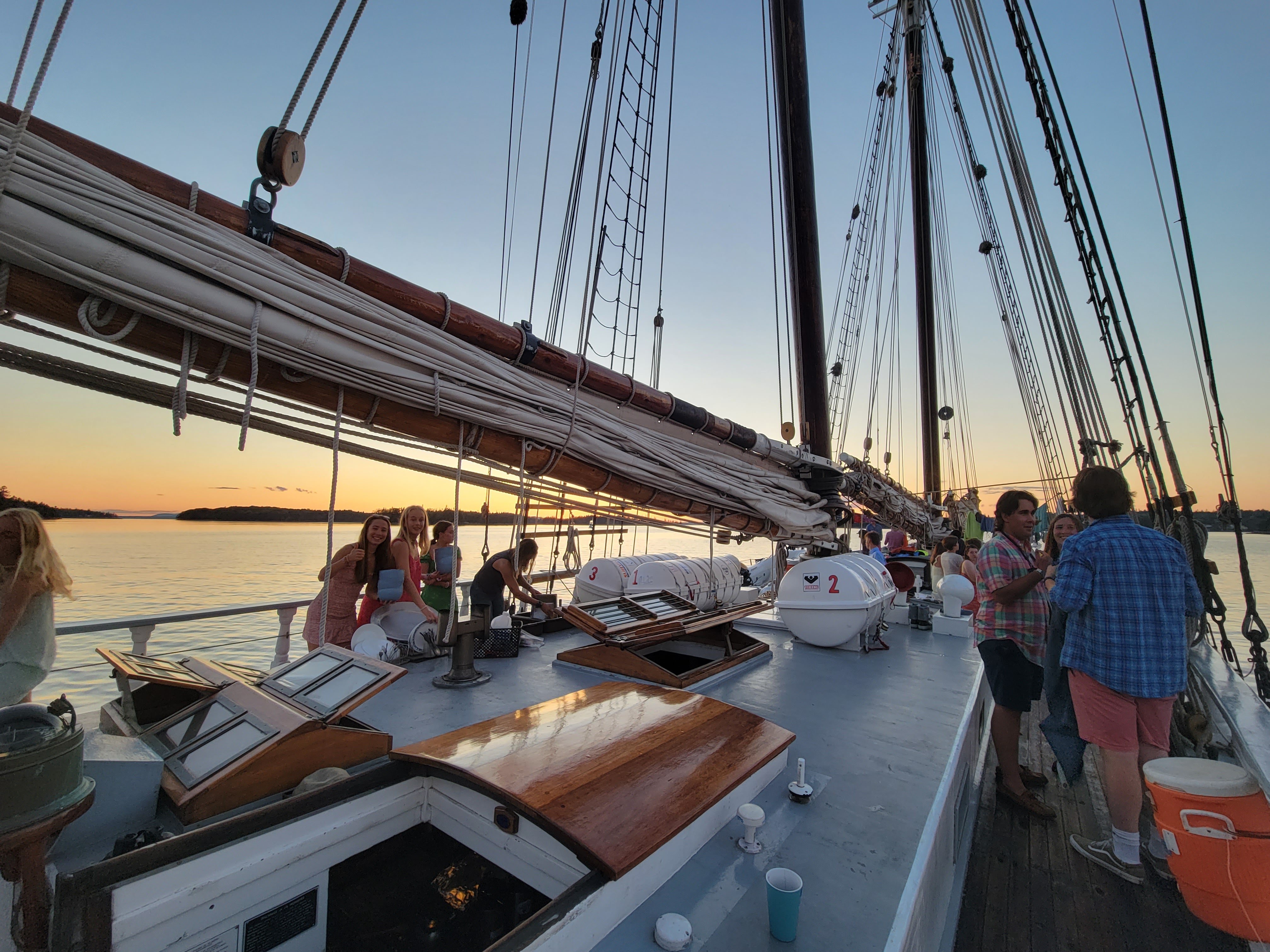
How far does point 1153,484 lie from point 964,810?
3.61 metres

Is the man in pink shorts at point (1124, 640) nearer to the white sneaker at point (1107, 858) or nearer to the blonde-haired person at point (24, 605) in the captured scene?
the white sneaker at point (1107, 858)

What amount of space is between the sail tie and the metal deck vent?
3.91ft

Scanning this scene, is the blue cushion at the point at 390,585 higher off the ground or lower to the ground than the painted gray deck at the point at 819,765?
higher

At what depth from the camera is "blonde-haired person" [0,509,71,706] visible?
226cm

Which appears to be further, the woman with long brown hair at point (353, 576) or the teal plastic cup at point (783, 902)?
the woman with long brown hair at point (353, 576)

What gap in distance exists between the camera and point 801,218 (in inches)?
207

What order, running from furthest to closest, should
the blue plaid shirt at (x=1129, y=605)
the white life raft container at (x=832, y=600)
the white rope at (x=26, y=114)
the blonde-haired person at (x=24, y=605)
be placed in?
the white life raft container at (x=832, y=600) < the blonde-haired person at (x=24, y=605) < the blue plaid shirt at (x=1129, y=605) < the white rope at (x=26, y=114)

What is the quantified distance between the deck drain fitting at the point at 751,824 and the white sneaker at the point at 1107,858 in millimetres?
1878

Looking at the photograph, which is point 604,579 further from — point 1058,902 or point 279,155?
point 279,155

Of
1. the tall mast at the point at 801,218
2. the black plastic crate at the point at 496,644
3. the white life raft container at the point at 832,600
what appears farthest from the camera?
the tall mast at the point at 801,218

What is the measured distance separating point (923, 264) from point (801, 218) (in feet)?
29.1

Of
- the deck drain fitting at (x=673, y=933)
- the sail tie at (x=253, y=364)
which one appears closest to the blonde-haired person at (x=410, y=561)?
the sail tie at (x=253, y=364)

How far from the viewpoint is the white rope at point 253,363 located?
5.04 feet

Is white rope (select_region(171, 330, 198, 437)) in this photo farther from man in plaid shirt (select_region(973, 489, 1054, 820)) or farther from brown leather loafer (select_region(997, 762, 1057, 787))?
brown leather loafer (select_region(997, 762, 1057, 787))
